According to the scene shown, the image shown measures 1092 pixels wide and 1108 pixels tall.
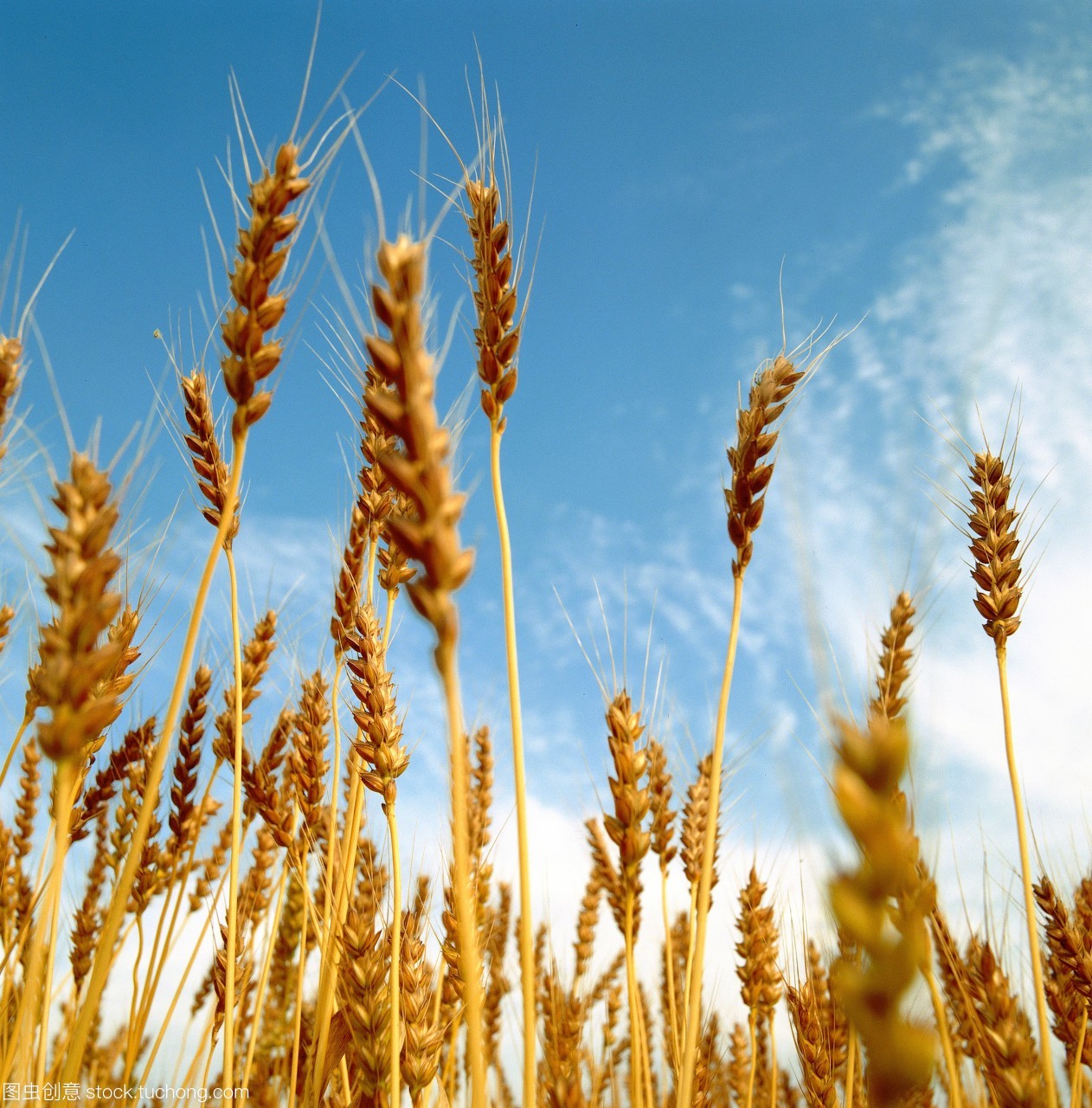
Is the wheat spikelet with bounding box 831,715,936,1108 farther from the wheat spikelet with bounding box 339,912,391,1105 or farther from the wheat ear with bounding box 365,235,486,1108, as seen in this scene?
the wheat spikelet with bounding box 339,912,391,1105

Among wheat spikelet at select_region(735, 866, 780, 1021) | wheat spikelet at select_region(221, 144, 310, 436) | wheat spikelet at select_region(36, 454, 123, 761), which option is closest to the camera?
wheat spikelet at select_region(36, 454, 123, 761)

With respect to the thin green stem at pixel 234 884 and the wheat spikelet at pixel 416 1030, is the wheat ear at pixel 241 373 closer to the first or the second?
the thin green stem at pixel 234 884

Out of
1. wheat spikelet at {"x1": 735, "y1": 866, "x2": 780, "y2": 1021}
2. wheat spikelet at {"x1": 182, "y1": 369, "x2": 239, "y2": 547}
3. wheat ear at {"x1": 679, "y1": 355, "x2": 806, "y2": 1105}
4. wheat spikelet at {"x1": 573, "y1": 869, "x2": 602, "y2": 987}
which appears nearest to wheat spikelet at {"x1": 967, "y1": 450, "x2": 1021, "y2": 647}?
wheat ear at {"x1": 679, "y1": 355, "x2": 806, "y2": 1105}

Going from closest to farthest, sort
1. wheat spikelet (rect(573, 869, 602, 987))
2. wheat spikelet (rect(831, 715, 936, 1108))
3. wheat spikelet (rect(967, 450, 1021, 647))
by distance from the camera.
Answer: wheat spikelet (rect(831, 715, 936, 1108))
wheat spikelet (rect(967, 450, 1021, 647))
wheat spikelet (rect(573, 869, 602, 987))

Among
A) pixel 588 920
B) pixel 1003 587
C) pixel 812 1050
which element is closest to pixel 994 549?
pixel 1003 587

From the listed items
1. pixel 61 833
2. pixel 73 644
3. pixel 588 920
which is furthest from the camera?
pixel 588 920

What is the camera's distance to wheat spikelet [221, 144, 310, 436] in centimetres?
160

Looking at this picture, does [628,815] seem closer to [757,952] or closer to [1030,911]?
[1030,911]

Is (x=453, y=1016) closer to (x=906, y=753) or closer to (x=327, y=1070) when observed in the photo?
(x=327, y=1070)

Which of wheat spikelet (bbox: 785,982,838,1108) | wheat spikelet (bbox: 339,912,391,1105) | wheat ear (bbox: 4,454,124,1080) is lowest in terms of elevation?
wheat spikelet (bbox: 785,982,838,1108)

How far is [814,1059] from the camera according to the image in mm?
2688

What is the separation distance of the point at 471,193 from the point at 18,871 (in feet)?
12.7

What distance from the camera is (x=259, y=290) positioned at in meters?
1.68

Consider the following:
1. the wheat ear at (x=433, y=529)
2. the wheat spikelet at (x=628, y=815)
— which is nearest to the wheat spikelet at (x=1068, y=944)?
the wheat spikelet at (x=628, y=815)
